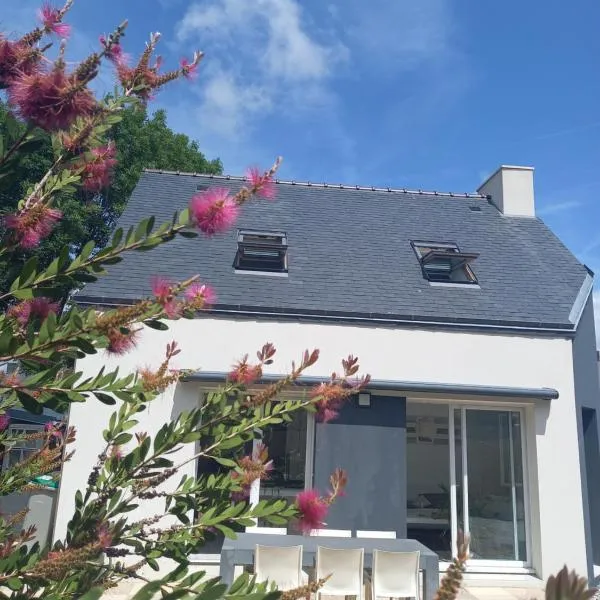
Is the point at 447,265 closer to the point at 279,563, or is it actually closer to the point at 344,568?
the point at 344,568

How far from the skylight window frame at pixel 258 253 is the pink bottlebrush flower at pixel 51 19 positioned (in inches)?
316

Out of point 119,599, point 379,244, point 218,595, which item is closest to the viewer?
point 218,595

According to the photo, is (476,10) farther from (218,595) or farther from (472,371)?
(218,595)

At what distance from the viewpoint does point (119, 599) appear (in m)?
7.17

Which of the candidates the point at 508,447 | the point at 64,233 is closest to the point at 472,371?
the point at 508,447

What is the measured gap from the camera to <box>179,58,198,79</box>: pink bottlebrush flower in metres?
2.39

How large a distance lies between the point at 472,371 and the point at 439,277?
2249 mm

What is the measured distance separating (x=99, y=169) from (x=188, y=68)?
0.55 m

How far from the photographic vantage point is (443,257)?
11.5 meters

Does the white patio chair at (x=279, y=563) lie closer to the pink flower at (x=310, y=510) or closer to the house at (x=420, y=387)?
the house at (x=420, y=387)

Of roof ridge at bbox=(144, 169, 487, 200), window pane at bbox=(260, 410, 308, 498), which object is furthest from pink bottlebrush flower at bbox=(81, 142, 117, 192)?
roof ridge at bbox=(144, 169, 487, 200)

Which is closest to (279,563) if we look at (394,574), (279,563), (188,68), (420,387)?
(279,563)

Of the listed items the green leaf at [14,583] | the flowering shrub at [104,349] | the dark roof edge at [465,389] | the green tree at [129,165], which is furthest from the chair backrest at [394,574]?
the green tree at [129,165]

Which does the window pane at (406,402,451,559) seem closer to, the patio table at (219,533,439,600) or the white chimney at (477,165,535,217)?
the patio table at (219,533,439,600)
